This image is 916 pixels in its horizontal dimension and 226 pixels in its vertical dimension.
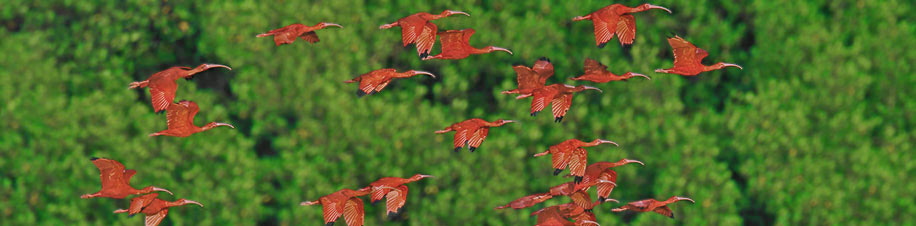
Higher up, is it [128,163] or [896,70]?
[896,70]

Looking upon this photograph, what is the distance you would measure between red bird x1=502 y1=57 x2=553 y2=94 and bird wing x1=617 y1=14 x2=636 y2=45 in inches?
23.6

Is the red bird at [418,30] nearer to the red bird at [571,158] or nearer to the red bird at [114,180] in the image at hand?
the red bird at [571,158]

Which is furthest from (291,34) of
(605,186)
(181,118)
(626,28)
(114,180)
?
(605,186)

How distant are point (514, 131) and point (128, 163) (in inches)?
171

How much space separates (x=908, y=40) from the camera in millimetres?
16953

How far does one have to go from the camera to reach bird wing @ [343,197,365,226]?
409 inches

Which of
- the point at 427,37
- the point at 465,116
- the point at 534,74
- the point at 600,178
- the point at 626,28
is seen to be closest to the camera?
the point at 427,37

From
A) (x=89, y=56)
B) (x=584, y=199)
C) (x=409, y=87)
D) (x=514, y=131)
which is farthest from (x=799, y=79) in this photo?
(x=89, y=56)

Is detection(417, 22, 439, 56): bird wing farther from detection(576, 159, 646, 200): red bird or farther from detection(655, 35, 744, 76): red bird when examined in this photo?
detection(655, 35, 744, 76): red bird

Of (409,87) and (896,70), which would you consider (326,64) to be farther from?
(896,70)

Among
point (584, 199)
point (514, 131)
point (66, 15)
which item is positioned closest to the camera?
point (584, 199)

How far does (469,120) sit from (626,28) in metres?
1.26

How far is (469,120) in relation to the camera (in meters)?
10.2

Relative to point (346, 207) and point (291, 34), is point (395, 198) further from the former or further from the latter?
point (291, 34)
